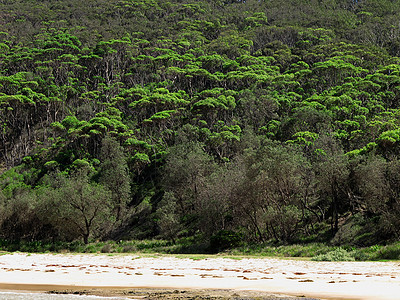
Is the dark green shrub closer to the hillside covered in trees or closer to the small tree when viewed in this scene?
the hillside covered in trees

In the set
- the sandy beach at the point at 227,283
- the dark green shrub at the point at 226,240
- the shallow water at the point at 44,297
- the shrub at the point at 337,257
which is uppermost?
the shallow water at the point at 44,297

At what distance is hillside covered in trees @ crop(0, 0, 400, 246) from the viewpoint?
33781 mm

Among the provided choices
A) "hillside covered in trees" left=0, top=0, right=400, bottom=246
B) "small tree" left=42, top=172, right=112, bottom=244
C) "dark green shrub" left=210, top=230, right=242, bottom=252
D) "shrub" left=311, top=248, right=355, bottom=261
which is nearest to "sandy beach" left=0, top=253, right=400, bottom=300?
"shrub" left=311, top=248, right=355, bottom=261

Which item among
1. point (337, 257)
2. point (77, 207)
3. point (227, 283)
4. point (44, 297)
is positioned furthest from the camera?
point (77, 207)

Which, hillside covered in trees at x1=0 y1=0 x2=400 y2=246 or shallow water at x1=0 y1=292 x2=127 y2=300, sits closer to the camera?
shallow water at x1=0 y1=292 x2=127 y2=300

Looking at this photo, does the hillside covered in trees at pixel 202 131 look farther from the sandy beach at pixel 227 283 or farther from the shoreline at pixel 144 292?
the shoreline at pixel 144 292

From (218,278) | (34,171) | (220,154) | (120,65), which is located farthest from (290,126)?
(120,65)

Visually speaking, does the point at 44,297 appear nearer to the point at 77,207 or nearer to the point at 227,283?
the point at 227,283

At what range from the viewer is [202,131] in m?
56.7


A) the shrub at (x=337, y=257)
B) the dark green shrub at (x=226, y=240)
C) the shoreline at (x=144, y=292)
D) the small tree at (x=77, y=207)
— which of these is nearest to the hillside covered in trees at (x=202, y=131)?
the small tree at (x=77, y=207)

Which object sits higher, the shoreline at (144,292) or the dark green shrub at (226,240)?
the shoreline at (144,292)

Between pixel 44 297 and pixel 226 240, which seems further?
pixel 226 240

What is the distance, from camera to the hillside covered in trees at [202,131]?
3378 cm

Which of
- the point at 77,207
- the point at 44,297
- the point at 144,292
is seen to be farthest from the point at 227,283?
the point at 77,207
